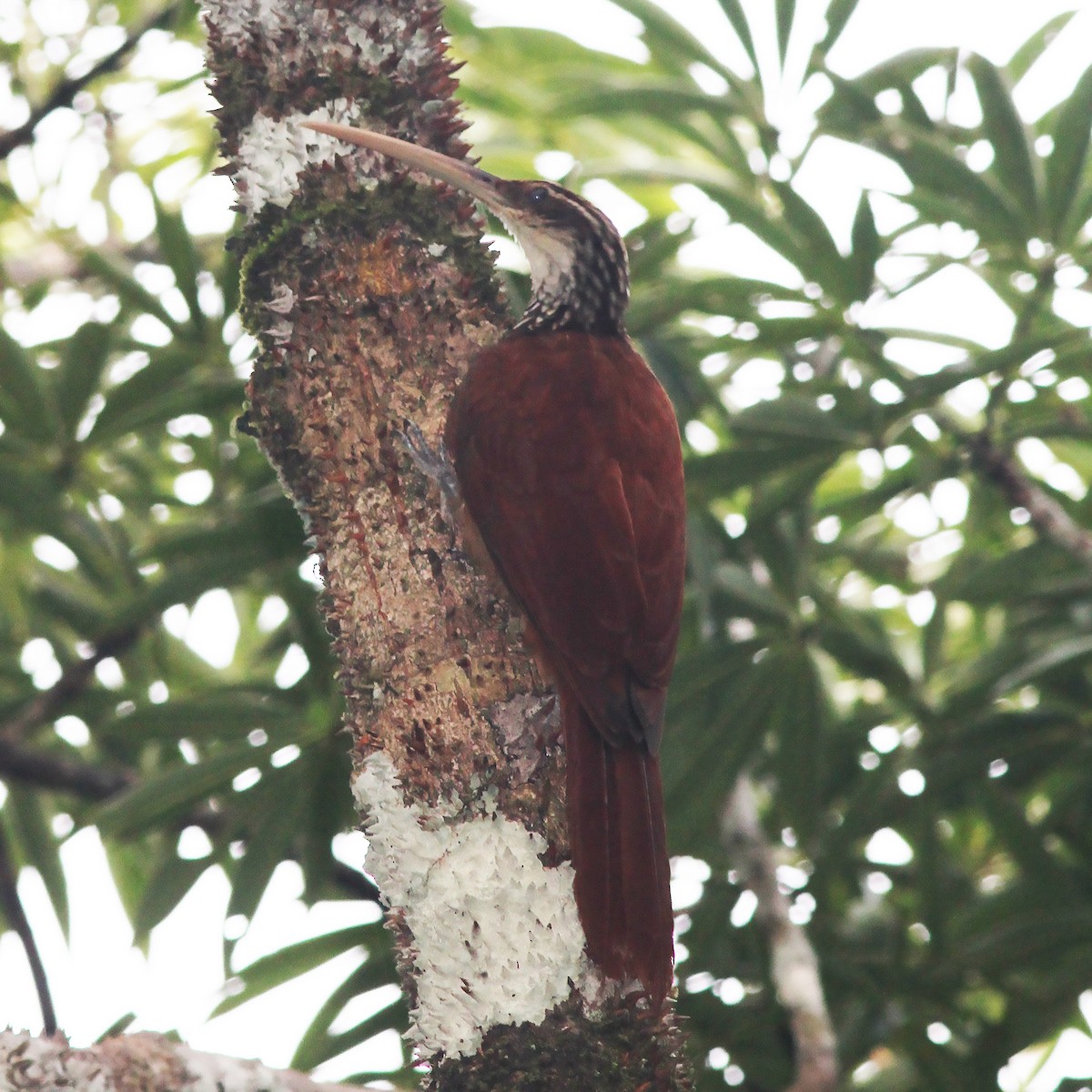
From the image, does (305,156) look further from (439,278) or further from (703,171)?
(703,171)

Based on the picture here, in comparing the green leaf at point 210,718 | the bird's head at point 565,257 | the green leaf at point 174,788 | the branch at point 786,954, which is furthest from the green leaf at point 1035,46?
the green leaf at point 174,788

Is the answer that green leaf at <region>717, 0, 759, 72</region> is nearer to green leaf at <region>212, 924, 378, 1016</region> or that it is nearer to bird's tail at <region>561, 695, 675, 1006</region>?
bird's tail at <region>561, 695, 675, 1006</region>

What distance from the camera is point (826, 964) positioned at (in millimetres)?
3197

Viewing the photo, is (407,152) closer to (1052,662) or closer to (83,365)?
(83,365)

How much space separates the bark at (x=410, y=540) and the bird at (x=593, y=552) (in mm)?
39

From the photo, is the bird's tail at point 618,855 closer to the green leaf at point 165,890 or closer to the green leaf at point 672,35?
the green leaf at point 165,890

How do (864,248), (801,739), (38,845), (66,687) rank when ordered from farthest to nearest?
(38,845) → (66,687) → (801,739) → (864,248)

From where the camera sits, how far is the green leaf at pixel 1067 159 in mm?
2883

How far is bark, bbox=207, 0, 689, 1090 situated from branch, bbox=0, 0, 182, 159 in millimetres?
1571

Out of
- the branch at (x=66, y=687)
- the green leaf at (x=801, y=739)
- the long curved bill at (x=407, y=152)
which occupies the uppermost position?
the branch at (x=66, y=687)

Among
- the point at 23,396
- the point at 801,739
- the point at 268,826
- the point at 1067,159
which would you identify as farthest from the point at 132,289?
the point at 1067,159

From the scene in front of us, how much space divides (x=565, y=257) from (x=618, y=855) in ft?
4.88

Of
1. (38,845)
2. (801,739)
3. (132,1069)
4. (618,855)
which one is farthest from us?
(38,845)

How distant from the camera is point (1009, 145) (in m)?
2.93
